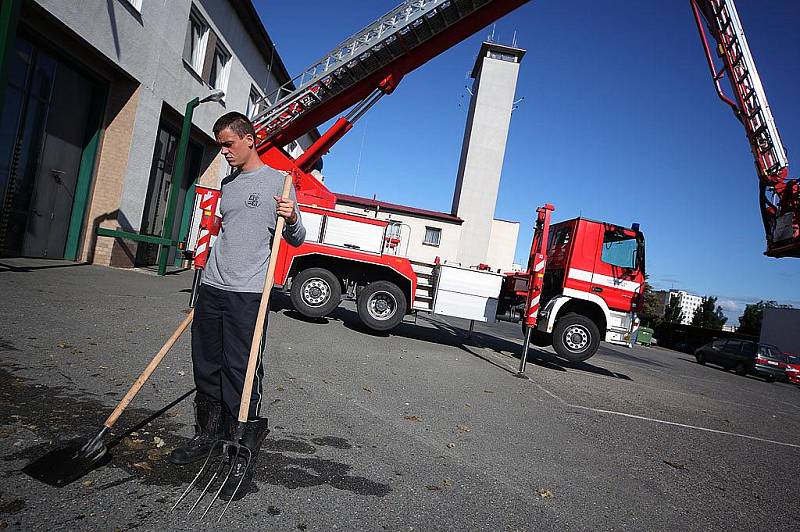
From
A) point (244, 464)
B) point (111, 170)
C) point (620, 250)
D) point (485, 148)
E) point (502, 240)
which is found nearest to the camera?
point (244, 464)

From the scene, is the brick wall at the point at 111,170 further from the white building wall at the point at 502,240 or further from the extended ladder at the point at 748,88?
the white building wall at the point at 502,240

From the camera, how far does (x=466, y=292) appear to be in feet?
32.7

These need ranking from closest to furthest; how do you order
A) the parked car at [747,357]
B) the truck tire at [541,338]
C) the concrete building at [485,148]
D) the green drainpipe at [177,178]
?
the truck tire at [541,338], the green drainpipe at [177,178], the parked car at [747,357], the concrete building at [485,148]

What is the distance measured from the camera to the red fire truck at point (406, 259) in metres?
9.75

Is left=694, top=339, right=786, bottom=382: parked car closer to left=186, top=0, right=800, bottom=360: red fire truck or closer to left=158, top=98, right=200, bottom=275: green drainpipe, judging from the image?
left=186, top=0, right=800, bottom=360: red fire truck

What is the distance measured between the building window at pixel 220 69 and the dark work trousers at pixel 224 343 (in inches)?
599

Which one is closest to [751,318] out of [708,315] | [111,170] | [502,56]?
[708,315]

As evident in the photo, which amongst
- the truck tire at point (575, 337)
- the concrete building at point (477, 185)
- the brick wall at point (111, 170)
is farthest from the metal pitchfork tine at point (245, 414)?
the concrete building at point (477, 185)

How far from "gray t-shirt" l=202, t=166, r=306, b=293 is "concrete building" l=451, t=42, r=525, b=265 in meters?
30.3

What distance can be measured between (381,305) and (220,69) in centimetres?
1169

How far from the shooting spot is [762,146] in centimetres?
1216

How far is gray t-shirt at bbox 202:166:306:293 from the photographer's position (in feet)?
10.3

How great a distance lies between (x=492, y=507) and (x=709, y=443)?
4002 millimetres

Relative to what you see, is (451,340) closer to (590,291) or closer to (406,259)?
(406,259)
